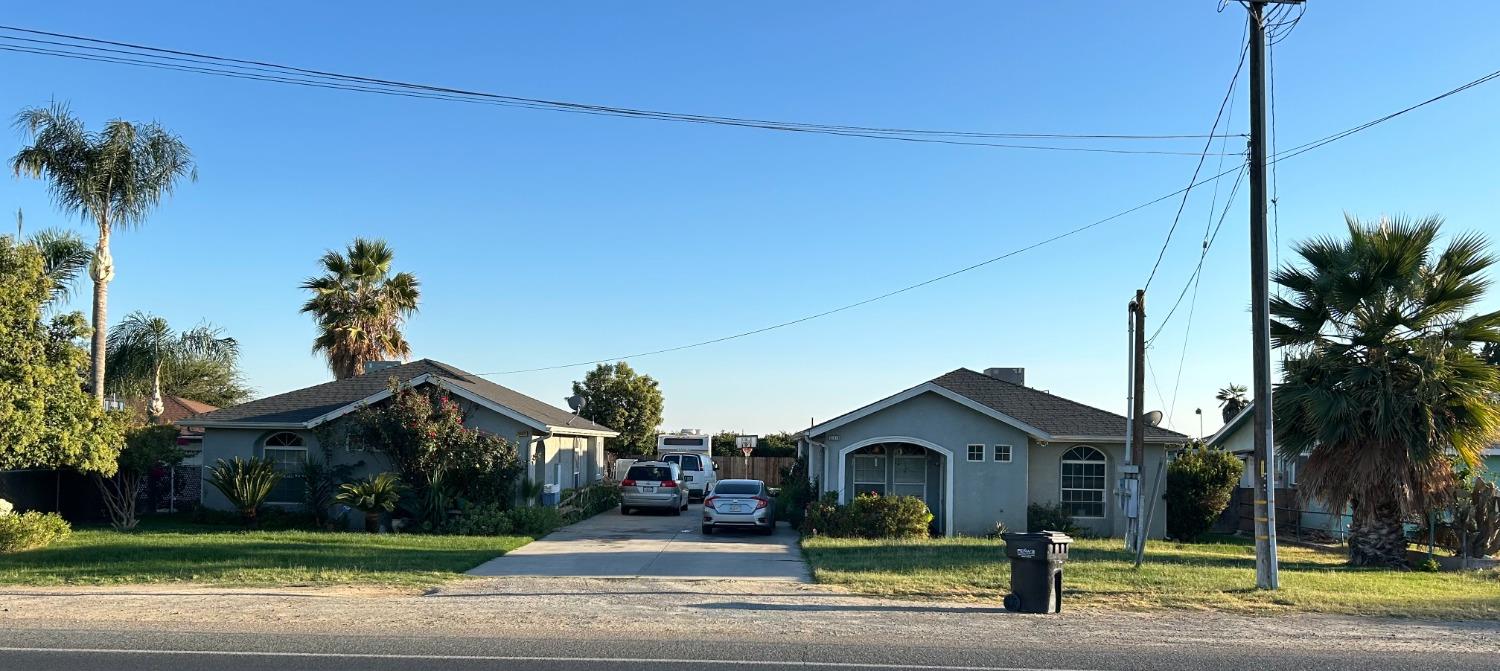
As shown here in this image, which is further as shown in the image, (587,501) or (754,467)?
A: (754,467)

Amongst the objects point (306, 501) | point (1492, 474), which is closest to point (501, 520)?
point (306, 501)

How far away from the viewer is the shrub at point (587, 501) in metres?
25.7

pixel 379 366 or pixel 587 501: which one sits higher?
pixel 379 366

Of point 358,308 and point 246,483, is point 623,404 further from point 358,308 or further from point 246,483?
point 246,483

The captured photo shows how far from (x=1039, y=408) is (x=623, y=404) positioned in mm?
29044

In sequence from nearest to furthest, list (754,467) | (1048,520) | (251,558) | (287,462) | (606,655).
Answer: (606,655), (251,558), (1048,520), (287,462), (754,467)

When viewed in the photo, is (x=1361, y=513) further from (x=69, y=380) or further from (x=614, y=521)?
(x=69, y=380)

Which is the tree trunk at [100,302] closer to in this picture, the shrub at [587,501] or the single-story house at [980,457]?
the shrub at [587,501]

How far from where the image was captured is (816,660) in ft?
30.9

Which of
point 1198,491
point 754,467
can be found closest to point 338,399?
point 1198,491

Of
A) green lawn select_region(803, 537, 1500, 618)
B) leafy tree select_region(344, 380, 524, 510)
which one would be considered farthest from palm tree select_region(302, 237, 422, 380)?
green lawn select_region(803, 537, 1500, 618)

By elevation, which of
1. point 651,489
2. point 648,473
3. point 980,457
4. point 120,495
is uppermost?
point 980,457

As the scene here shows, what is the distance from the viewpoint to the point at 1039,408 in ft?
81.7

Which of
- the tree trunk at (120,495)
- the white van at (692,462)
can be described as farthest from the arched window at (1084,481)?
the tree trunk at (120,495)
